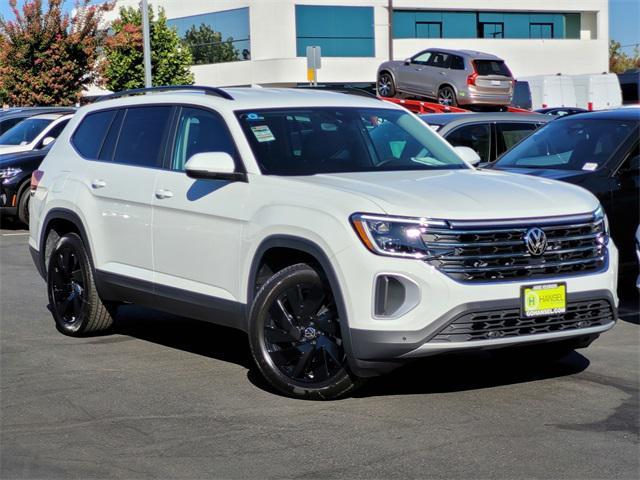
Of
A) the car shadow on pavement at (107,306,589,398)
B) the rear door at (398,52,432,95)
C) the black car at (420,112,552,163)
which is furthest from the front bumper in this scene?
the rear door at (398,52,432,95)

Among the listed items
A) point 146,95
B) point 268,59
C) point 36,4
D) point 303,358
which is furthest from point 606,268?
point 268,59

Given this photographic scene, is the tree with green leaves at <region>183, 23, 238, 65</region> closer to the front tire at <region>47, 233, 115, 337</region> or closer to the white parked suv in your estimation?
the front tire at <region>47, 233, 115, 337</region>

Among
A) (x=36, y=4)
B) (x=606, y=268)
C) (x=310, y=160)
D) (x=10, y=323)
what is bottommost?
(x=10, y=323)

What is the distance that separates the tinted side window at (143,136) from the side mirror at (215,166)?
33.7 inches

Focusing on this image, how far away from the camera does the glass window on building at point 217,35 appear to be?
5616cm

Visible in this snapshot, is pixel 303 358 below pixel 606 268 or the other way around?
below

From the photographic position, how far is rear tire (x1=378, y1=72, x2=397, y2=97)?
2797 centimetres

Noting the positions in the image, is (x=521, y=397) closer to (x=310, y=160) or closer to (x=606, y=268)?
(x=606, y=268)

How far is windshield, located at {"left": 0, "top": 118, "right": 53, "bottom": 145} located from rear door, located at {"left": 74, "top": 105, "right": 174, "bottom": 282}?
36.2 feet

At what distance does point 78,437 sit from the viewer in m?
5.75

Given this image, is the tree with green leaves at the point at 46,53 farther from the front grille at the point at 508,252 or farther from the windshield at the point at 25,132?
the front grille at the point at 508,252

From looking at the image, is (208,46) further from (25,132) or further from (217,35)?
(25,132)

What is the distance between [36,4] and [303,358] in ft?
104

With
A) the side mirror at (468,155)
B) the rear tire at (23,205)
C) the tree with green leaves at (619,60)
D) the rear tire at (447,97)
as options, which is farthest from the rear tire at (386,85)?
the tree with green leaves at (619,60)
